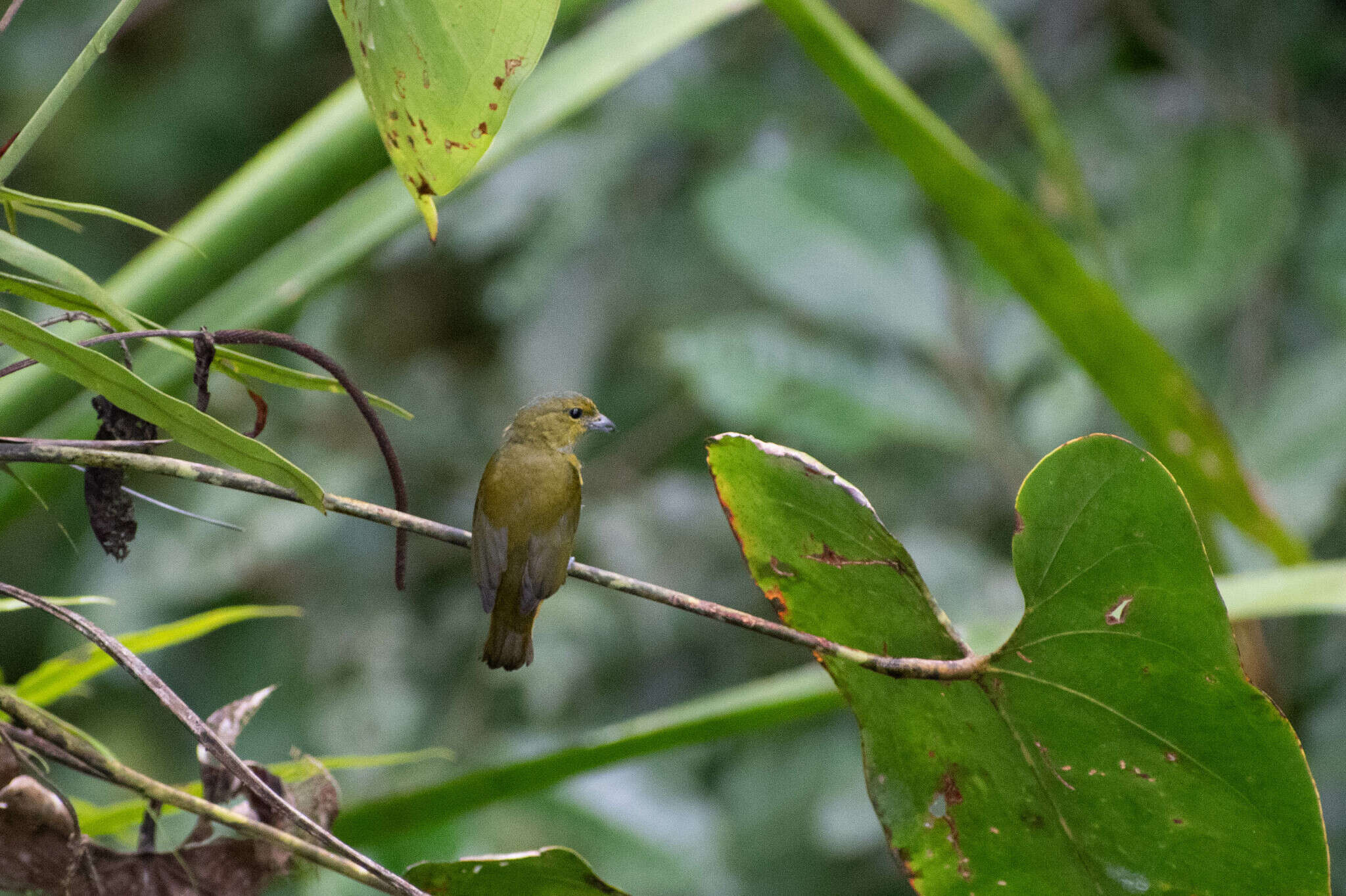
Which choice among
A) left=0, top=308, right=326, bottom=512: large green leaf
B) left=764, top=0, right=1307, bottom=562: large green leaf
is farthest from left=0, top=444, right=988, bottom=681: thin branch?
left=764, top=0, right=1307, bottom=562: large green leaf

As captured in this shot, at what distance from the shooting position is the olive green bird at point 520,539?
459mm

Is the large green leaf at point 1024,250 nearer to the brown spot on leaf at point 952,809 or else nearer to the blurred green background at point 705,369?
the brown spot on leaf at point 952,809

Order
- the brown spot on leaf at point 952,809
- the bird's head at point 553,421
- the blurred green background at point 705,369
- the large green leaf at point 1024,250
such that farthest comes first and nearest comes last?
the blurred green background at point 705,369, the large green leaf at point 1024,250, the bird's head at point 553,421, the brown spot on leaf at point 952,809

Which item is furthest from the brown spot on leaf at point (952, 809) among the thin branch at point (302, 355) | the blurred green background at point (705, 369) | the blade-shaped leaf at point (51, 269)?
the blurred green background at point (705, 369)

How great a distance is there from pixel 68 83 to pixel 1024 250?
0.55 metres

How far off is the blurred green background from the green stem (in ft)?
3.19

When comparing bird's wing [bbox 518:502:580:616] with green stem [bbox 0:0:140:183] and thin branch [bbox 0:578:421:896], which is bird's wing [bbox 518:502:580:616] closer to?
thin branch [bbox 0:578:421:896]

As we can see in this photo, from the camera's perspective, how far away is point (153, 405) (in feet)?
1.13

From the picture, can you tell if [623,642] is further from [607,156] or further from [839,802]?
[607,156]

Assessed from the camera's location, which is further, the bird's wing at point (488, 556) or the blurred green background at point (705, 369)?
the blurred green background at point (705, 369)

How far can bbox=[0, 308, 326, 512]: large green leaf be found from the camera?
0.33m

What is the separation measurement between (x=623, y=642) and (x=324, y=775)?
1.37 meters

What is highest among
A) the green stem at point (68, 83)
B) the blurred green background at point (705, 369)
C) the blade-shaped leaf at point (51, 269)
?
the green stem at point (68, 83)

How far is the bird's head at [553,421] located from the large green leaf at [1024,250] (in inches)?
10.9
